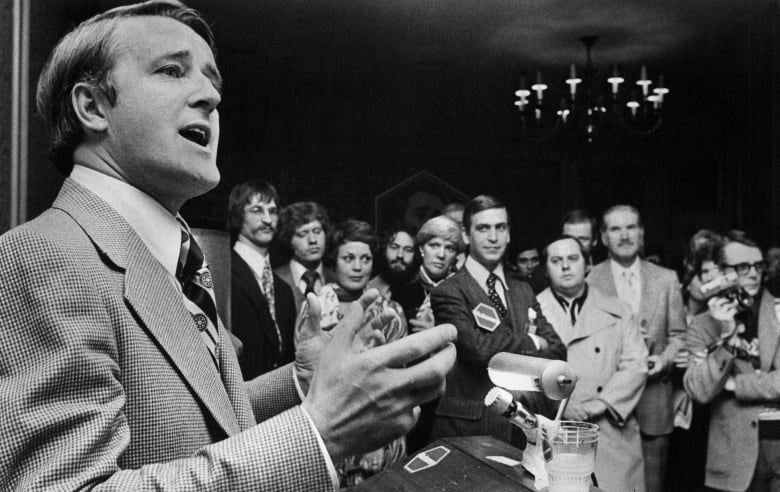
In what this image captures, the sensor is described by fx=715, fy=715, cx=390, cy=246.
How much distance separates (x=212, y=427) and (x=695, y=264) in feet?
9.91

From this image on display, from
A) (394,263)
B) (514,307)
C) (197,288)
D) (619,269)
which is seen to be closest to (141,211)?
(197,288)

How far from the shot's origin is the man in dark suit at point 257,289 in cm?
312

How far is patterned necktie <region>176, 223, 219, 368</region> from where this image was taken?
1.39m

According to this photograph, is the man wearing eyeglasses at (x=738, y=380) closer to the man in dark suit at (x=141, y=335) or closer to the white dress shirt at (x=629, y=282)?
the white dress shirt at (x=629, y=282)

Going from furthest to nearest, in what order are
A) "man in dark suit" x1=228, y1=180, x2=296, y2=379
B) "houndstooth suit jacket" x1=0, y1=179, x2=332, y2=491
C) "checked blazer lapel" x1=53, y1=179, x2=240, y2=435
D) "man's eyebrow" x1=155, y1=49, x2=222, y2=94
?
"man in dark suit" x1=228, y1=180, x2=296, y2=379 → "man's eyebrow" x1=155, y1=49, x2=222, y2=94 → "checked blazer lapel" x1=53, y1=179, x2=240, y2=435 → "houndstooth suit jacket" x1=0, y1=179, x2=332, y2=491

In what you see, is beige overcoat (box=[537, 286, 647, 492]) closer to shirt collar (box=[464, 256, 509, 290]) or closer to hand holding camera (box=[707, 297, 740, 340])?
shirt collar (box=[464, 256, 509, 290])

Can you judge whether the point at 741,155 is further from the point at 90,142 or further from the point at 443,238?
the point at 90,142

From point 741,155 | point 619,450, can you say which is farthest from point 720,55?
point 619,450

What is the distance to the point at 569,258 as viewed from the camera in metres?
3.49

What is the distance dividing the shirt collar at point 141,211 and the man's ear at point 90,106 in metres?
0.09

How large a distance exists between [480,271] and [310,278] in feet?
2.63

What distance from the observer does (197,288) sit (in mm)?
→ 1454

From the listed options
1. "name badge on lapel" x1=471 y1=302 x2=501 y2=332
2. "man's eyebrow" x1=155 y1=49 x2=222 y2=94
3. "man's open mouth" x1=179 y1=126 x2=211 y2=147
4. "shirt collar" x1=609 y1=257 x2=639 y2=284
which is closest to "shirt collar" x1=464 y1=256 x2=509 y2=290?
"name badge on lapel" x1=471 y1=302 x2=501 y2=332

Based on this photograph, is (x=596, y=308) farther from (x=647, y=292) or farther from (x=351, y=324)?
(x=351, y=324)
